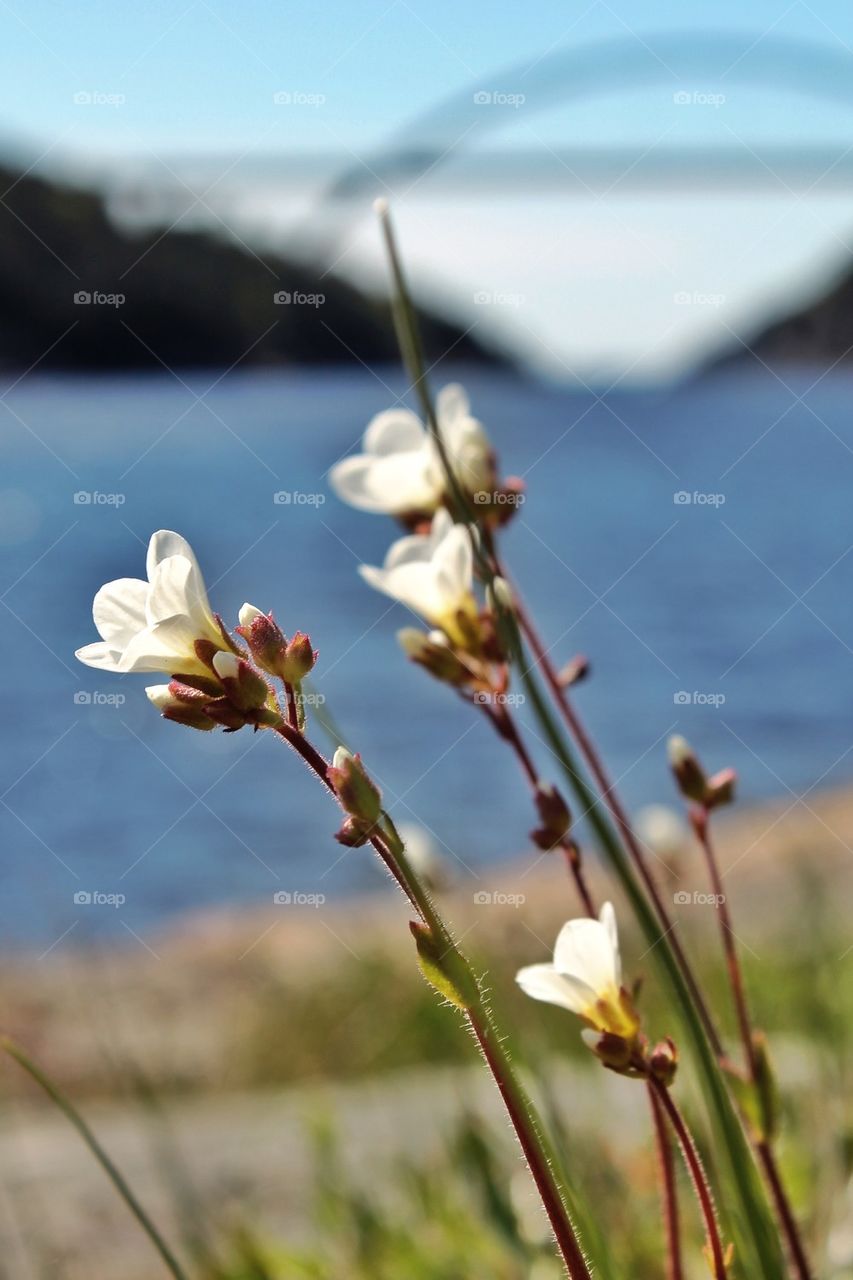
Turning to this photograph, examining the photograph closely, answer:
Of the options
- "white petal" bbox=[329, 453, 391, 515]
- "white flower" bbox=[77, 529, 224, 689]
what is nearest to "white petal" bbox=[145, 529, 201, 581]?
"white flower" bbox=[77, 529, 224, 689]

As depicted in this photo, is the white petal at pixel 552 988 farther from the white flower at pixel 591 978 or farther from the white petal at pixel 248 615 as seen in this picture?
the white petal at pixel 248 615

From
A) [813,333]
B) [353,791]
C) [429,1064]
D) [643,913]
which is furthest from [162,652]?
[813,333]

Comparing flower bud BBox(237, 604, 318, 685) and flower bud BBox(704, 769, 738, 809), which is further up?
flower bud BBox(237, 604, 318, 685)

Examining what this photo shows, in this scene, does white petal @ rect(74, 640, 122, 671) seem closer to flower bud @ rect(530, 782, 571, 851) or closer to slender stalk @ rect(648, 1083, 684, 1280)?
flower bud @ rect(530, 782, 571, 851)

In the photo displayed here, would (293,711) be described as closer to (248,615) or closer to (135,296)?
(248,615)

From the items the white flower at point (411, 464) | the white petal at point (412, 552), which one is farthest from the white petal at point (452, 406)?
the white petal at point (412, 552)

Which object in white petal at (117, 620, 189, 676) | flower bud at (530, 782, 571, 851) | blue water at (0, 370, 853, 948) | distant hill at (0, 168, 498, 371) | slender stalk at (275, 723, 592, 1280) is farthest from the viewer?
distant hill at (0, 168, 498, 371)
